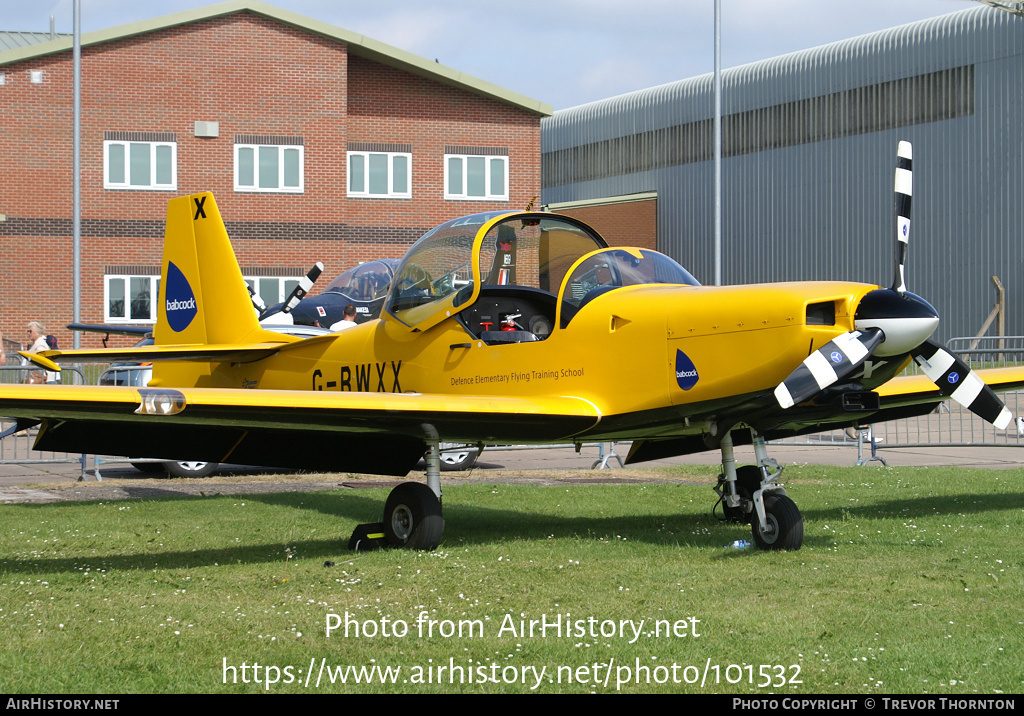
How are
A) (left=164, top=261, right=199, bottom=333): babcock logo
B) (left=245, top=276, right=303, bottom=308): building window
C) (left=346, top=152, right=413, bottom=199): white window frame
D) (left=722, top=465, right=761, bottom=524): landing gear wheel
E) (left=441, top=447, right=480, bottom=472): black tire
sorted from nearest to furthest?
(left=722, top=465, right=761, bottom=524): landing gear wheel, (left=164, top=261, right=199, bottom=333): babcock logo, (left=441, top=447, right=480, bottom=472): black tire, (left=245, top=276, right=303, bottom=308): building window, (left=346, top=152, right=413, bottom=199): white window frame

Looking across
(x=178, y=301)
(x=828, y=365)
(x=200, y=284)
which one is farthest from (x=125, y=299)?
(x=828, y=365)

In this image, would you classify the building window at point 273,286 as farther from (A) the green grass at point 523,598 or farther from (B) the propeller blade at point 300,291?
(A) the green grass at point 523,598

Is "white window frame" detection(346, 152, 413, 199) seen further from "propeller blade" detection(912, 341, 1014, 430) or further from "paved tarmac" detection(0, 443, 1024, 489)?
"propeller blade" detection(912, 341, 1014, 430)

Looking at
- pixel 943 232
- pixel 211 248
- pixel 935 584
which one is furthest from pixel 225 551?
pixel 943 232

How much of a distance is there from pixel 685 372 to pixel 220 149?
2550cm

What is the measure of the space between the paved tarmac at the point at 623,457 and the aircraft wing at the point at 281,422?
18.7 ft

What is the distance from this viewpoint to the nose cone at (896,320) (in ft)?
22.0

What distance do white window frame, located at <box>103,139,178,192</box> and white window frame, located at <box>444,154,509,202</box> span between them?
318 inches

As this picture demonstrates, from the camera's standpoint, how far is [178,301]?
37.6 ft

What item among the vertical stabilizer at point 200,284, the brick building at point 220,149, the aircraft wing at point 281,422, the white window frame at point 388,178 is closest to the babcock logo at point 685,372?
the aircraft wing at point 281,422

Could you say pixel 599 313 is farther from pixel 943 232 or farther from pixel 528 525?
pixel 943 232

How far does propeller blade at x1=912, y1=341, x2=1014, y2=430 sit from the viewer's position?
750 centimetres

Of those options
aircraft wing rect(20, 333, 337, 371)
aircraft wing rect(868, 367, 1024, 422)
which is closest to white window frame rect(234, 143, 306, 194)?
aircraft wing rect(20, 333, 337, 371)

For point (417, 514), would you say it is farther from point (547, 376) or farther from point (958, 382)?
point (958, 382)
